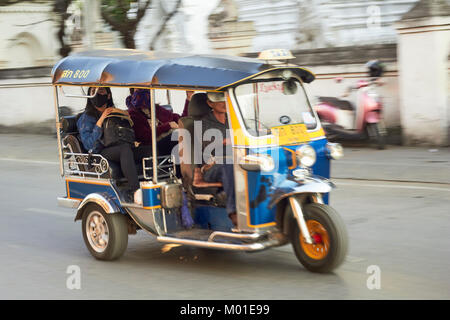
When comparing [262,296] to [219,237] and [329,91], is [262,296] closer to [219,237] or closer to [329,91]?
[219,237]

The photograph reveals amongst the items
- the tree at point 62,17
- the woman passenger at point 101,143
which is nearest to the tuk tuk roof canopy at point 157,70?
the woman passenger at point 101,143

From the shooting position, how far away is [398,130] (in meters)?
14.5

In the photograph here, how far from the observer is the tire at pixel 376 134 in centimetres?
1403

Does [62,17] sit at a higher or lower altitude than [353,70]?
higher

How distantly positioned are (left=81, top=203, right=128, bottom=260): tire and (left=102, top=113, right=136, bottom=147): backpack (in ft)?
2.10

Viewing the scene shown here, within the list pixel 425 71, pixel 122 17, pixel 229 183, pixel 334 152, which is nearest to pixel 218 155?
pixel 229 183

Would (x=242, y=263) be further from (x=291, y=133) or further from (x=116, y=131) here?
(x=116, y=131)

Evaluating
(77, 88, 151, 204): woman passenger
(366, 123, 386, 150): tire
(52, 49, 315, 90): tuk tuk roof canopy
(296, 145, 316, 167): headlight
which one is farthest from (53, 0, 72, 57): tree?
(296, 145, 316, 167): headlight

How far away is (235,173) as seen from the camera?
6.30m

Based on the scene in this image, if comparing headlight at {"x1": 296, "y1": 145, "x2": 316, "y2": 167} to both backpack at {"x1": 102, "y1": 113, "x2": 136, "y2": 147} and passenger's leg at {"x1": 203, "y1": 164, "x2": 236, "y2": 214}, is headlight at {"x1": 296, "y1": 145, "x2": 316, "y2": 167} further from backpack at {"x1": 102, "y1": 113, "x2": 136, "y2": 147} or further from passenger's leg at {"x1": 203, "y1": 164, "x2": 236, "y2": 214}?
backpack at {"x1": 102, "y1": 113, "x2": 136, "y2": 147}

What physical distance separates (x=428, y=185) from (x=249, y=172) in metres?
5.07

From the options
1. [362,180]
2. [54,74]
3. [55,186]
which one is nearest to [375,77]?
[362,180]

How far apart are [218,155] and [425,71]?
8261mm

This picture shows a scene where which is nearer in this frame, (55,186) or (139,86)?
(139,86)
